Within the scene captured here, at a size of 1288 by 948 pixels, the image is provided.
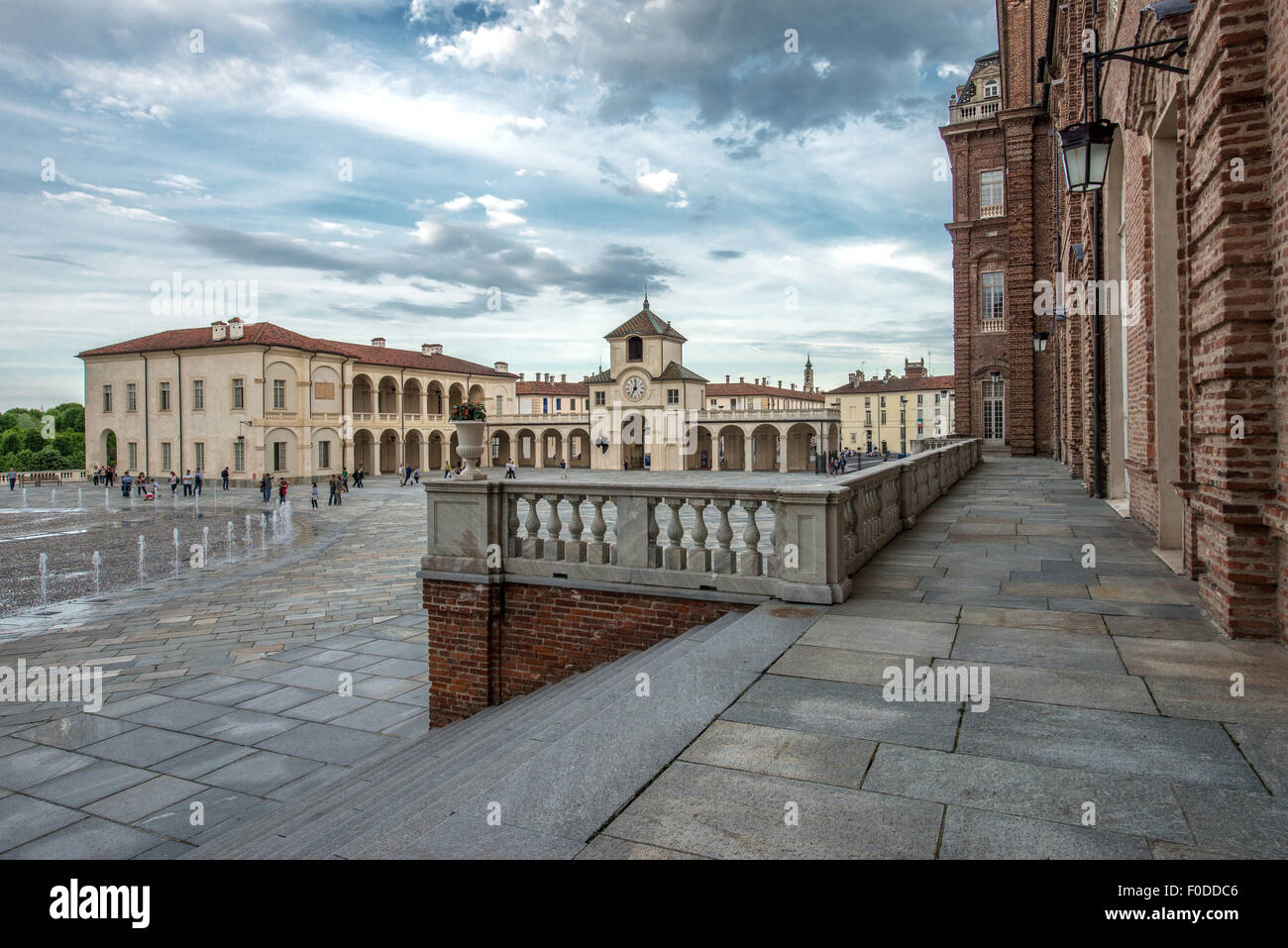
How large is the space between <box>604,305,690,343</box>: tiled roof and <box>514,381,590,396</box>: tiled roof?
85.1 ft

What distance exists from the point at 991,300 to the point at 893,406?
60.4m

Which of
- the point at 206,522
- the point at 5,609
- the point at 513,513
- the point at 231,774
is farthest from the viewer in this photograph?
the point at 206,522

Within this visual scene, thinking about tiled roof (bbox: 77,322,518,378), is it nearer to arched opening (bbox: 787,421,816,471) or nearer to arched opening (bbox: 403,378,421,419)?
arched opening (bbox: 403,378,421,419)

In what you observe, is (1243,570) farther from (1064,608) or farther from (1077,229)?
(1077,229)

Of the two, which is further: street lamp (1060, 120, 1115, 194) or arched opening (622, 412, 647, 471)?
arched opening (622, 412, 647, 471)

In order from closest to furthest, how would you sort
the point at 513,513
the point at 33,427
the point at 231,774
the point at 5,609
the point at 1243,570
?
the point at 1243,570
the point at 231,774
the point at 513,513
the point at 5,609
the point at 33,427

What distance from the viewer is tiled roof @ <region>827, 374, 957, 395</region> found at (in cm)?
9056

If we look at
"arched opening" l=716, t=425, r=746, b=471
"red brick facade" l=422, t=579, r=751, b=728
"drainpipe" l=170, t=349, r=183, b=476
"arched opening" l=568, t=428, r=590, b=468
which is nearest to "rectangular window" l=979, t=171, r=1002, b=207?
"red brick facade" l=422, t=579, r=751, b=728

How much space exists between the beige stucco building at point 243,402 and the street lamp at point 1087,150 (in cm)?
5475

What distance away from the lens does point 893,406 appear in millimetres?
92125

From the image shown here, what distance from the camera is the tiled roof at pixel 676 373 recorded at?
65.9m

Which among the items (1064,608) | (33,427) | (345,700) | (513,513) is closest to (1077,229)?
(1064,608)
